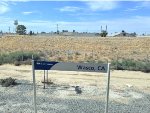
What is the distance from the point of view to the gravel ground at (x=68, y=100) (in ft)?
38.1

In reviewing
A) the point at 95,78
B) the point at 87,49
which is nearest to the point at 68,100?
the point at 95,78

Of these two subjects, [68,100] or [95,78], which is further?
[95,78]

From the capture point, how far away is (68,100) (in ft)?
42.5

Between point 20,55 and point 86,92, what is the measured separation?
557 inches

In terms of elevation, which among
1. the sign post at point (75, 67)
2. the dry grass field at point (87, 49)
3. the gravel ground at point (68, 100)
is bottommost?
the dry grass field at point (87, 49)

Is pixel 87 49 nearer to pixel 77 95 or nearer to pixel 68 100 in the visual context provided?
pixel 77 95

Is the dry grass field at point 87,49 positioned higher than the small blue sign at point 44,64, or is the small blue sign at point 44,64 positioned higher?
the small blue sign at point 44,64

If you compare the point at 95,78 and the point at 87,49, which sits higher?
the point at 95,78

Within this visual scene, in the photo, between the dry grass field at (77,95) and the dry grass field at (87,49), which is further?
the dry grass field at (87,49)

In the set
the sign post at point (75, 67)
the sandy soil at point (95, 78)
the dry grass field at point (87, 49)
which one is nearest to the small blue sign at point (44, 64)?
the sign post at point (75, 67)

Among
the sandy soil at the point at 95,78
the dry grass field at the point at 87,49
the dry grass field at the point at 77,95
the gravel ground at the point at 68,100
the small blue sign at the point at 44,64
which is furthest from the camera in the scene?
the dry grass field at the point at 87,49

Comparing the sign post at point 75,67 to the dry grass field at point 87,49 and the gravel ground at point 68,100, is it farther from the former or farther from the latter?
the dry grass field at point 87,49

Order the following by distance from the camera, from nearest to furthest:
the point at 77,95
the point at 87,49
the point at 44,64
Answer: the point at 44,64 < the point at 77,95 < the point at 87,49

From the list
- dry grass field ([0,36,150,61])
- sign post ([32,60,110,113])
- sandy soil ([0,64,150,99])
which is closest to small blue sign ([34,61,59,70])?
sign post ([32,60,110,113])
